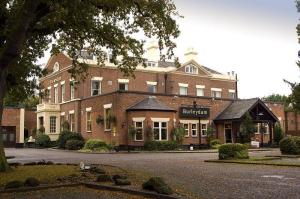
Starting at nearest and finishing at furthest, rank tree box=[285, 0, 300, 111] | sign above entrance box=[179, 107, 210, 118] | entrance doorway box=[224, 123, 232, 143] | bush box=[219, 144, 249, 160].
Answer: tree box=[285, 0, 300, 111]
bush box=[219, 144, 249, 160]
sign above entrance box=[179, 107, 210, 118]
entrance doorway box=[224, 123, 232, 143]

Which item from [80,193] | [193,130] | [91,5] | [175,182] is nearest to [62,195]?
[80,193]

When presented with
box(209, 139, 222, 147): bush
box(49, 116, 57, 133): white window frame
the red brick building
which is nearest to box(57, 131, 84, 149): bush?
the red brick building

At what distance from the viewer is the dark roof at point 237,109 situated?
46844mm

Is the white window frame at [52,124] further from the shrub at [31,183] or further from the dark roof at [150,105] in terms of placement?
the shrub at [31,183]

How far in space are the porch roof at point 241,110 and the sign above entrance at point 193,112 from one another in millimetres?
1665

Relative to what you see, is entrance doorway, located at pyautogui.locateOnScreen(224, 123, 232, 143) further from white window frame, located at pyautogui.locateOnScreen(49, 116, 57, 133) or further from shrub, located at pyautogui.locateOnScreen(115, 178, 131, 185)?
shrub, located at pyautogui.locateOnScreen(115, 178, 131, 185)

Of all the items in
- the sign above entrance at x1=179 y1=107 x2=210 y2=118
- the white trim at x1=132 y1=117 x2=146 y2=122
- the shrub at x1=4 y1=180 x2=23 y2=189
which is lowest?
the shrub at x1=4 y1=180 x2=23 y2=189

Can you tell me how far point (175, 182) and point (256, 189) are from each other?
285 centimetres

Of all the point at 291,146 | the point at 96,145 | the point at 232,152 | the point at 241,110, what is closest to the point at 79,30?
the point at 232,152

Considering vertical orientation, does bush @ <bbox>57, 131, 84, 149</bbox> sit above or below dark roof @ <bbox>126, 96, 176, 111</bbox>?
below

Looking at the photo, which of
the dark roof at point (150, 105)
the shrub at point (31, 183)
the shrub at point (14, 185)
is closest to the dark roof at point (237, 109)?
the dark roof at point (150, 105)

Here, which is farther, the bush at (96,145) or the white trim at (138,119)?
the white trim at (138,119)

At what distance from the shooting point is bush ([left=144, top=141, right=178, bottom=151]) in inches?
1613

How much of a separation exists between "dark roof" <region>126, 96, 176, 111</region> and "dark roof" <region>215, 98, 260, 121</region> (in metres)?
7.62
